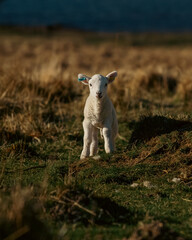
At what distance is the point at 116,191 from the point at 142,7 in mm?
67402

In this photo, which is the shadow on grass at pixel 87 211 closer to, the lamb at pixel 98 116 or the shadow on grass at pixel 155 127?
the lamb at pixel 98 116

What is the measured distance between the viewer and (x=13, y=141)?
6574 millimetres

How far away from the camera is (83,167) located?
5281mm

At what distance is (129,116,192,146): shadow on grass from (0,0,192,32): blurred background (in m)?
38.9

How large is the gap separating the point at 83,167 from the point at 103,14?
5606 cm

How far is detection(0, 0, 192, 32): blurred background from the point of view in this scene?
161ft

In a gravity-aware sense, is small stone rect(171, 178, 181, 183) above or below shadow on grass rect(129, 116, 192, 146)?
below

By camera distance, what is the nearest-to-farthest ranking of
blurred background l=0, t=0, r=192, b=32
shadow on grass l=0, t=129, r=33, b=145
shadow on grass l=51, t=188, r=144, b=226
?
shadow on grass l=51, t=188, r=144, b=226
shadow on grass l=0, t=129, r=33, b=145
blurred background l=0, t=0, r=192, b=32

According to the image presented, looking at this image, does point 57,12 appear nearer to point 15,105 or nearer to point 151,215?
point 15,105

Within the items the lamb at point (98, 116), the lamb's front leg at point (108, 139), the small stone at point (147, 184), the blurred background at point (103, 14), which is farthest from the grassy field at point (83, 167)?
the blurred background at point (103, 14)

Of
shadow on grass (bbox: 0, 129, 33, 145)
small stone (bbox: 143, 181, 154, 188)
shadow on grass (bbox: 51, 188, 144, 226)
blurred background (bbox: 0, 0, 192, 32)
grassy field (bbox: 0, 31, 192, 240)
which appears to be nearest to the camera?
grassy field (bbox: 0, 31, 192, 240)

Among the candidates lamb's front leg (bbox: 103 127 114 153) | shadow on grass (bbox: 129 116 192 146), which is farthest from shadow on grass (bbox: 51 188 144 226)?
shadow on grass (bbox: 129 116 192 146)

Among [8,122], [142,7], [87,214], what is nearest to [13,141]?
[8,122]

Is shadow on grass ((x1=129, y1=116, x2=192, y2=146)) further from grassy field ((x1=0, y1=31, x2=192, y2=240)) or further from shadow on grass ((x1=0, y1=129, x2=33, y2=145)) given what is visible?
shadow on grass ((x1=0, y1=129, x2=33, y2=145))
